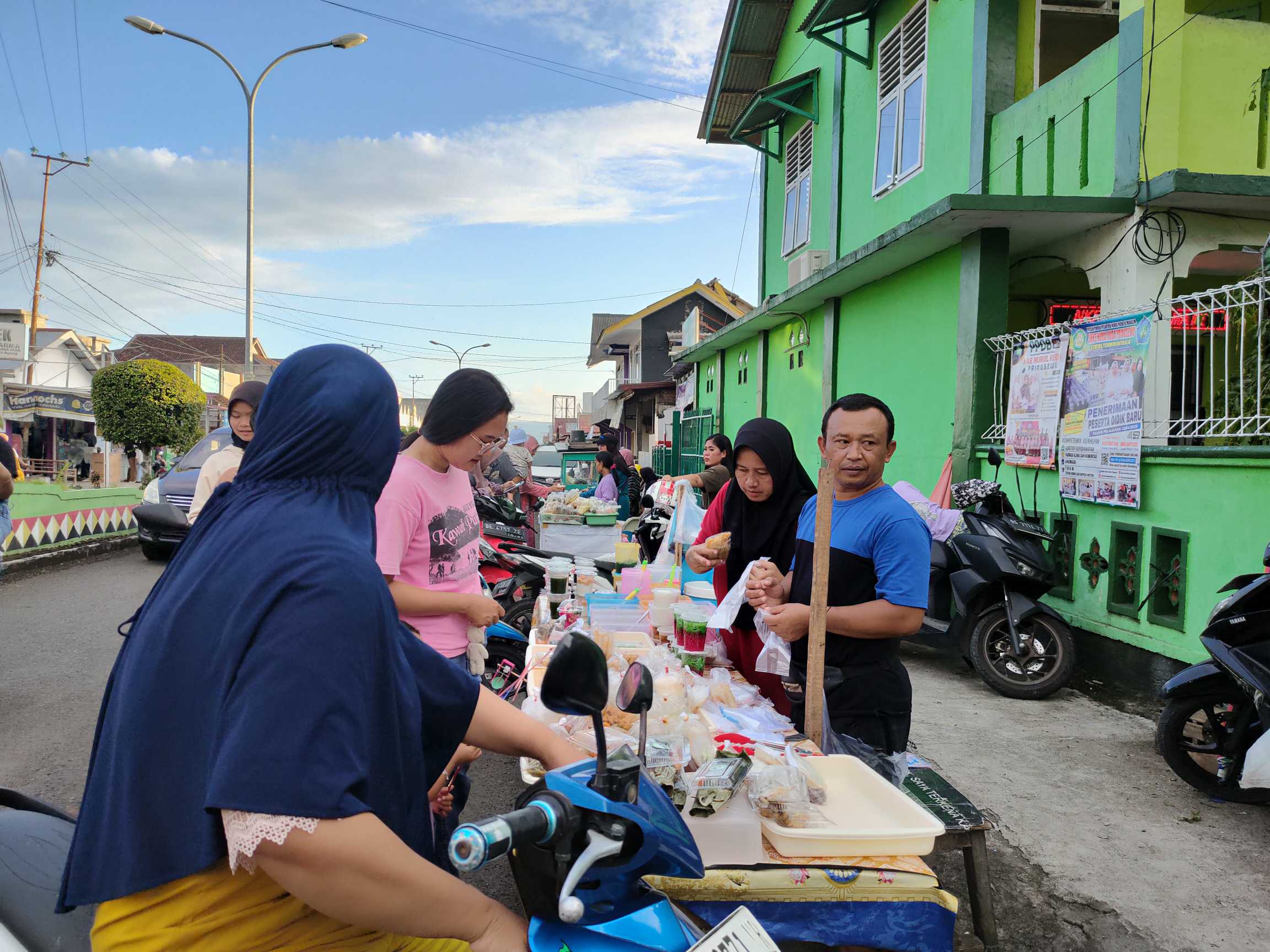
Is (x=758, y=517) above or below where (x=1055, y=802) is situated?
above

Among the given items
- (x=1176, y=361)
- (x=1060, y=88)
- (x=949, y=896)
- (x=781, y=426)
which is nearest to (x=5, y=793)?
(x=949, y=896)

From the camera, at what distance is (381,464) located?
146 centimetres

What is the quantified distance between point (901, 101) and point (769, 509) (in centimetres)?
869

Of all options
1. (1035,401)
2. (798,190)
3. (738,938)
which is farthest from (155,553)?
(738,938)

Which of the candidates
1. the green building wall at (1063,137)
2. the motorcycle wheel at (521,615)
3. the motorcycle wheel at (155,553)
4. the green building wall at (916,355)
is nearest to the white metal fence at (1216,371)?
the green building wall at (916,355)

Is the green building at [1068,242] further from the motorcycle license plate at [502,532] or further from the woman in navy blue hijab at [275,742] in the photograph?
the woman in navy blue hijab at [275,742]

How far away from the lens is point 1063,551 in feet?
21.2

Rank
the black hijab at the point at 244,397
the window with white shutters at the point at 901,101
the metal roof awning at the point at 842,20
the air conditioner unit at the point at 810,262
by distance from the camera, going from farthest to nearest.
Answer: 1. the air conditioner unit at the point at 810,262
2. the metal roof awning at the point at 842,20
3. the window with white shutters at the point at 901,101
4. the black hijab at the point at 244,397

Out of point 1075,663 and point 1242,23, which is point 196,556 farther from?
point 1242,23

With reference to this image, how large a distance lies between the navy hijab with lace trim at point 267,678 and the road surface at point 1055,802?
97.5 inches

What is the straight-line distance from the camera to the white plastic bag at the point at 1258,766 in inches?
134

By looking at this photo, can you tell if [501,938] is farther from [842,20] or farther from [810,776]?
[842,20]

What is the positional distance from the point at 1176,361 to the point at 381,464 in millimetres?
11652

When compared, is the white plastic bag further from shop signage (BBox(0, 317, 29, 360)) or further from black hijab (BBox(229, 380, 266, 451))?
shop signage (BBox(0, 317, 29, 360))
